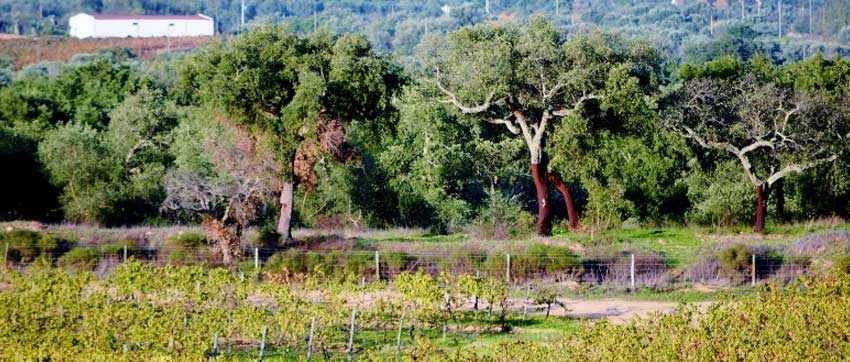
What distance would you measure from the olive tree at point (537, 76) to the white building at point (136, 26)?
4558 inches

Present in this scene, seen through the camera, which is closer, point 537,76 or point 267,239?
point 267,239

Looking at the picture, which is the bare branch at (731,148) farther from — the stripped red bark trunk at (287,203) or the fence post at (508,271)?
the stripped red bark trunk at (287,203)

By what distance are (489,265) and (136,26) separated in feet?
438

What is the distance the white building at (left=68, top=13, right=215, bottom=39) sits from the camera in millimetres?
154125

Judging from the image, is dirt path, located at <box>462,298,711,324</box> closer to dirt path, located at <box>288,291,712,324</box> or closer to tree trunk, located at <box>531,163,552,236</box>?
dirt path, located at <box>288,291,712,324</box>

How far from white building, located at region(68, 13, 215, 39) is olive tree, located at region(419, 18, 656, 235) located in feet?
380

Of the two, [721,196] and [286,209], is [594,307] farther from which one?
[721,196]

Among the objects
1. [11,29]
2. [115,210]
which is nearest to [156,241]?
[115,210]

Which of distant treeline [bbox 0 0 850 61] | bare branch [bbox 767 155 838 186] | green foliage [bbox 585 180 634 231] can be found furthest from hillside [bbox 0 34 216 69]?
bare branch [bbox 767 155 838 186]

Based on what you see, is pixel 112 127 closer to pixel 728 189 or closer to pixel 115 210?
pixel 115 210

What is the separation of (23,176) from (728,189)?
26.0 m

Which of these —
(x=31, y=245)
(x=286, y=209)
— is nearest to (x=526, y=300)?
(x=286, y=209)

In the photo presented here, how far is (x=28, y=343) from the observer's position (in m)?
19.1

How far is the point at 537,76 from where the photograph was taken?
39.4m
